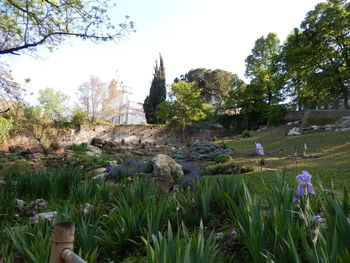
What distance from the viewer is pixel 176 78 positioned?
34625mm

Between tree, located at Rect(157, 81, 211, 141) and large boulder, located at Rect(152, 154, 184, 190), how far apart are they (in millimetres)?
15476

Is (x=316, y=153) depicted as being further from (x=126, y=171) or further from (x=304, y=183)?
(x=304, y=183)

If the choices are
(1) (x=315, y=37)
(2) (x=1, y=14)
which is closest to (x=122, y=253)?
(2) (x=1, y=14)

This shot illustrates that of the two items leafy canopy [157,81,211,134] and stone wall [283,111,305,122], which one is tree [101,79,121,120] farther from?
stone wall [283,111,305,122]

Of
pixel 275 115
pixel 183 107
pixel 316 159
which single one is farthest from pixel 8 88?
pixel 275 115

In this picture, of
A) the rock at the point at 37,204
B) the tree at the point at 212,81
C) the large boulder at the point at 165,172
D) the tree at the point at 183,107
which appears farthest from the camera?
the tree at the point at 212,81

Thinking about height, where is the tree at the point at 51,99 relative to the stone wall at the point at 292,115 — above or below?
above

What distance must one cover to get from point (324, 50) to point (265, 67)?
668cm

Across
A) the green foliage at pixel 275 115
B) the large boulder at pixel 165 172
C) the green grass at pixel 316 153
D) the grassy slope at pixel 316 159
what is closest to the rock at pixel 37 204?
the large boulder at pixel 165 172

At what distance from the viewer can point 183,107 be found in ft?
68.2

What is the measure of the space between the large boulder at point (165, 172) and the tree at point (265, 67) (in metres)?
17.1

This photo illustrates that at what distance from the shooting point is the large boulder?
4855mm

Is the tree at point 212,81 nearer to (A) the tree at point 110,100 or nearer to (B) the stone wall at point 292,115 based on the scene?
(B) the stone wall at point 292,115

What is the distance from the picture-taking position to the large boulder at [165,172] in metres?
4.86
